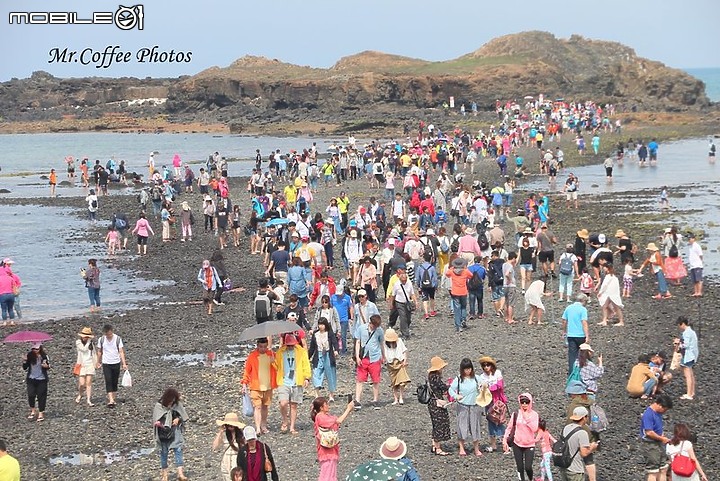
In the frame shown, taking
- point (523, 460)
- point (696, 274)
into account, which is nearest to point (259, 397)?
point (523, 460)

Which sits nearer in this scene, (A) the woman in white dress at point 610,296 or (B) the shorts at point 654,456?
(B) the shorts at point 654,456

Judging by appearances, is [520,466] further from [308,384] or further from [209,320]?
[209,320]

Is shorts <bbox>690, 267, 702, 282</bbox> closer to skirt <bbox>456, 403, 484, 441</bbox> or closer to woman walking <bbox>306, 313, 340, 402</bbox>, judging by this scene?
woman walking <bbox>306, 313, 340, 402</bbox>

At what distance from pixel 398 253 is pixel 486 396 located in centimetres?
844

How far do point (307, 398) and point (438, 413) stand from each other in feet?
11.7

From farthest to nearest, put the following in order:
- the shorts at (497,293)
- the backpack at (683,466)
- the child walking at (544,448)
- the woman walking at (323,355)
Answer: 1. the shorts at (497,293)
2. the woman walking at (323,355)
3. the child walking at (544,448)
4. the backpack at (683,466)

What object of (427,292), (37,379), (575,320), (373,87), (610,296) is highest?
(373,87)

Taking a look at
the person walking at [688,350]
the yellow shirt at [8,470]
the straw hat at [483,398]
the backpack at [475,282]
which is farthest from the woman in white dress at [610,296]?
the yellow shirt at [8,470]

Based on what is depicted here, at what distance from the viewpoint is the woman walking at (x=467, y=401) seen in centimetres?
1248

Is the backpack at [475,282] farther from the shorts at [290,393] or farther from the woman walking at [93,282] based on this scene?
the woman walking at [93,282]

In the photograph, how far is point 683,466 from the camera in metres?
10.4

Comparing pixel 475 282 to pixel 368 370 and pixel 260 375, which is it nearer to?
pixel 368 370

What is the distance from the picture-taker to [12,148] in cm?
9694

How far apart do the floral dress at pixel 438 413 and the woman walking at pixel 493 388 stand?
1.71 ft
